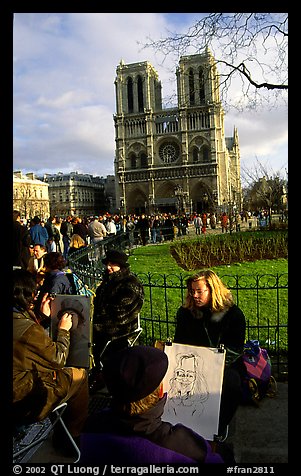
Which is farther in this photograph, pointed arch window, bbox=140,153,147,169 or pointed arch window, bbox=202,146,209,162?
pointed arch window, bbox=140,153,147,169

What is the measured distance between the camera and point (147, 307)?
8.54 m

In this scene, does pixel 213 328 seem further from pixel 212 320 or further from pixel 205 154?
pixel 205 154

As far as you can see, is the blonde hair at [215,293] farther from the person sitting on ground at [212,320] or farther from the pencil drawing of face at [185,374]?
the pencil drawing of face at [185,374]

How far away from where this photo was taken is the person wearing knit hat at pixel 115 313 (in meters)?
4.63

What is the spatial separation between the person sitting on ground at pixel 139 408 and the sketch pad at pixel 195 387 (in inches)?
34.8

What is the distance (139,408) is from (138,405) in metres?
0.02

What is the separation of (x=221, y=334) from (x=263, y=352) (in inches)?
38.9

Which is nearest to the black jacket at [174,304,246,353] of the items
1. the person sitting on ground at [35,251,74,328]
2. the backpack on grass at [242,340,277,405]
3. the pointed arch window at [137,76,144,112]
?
the backpack on grass at [242,340,277,405]

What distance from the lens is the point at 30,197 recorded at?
5559cm

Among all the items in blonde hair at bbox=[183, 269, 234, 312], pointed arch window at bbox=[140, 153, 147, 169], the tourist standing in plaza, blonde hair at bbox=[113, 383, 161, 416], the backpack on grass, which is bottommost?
the backpack on grass

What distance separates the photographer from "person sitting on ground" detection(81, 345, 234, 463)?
206 centimetres

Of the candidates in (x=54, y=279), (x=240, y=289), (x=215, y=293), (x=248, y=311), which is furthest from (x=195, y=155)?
(x=215, y=293)

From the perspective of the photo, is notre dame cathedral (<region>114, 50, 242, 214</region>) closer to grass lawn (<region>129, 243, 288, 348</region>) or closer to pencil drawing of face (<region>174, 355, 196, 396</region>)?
grass lawn (<region>129, 243, 288, 348</region>)
